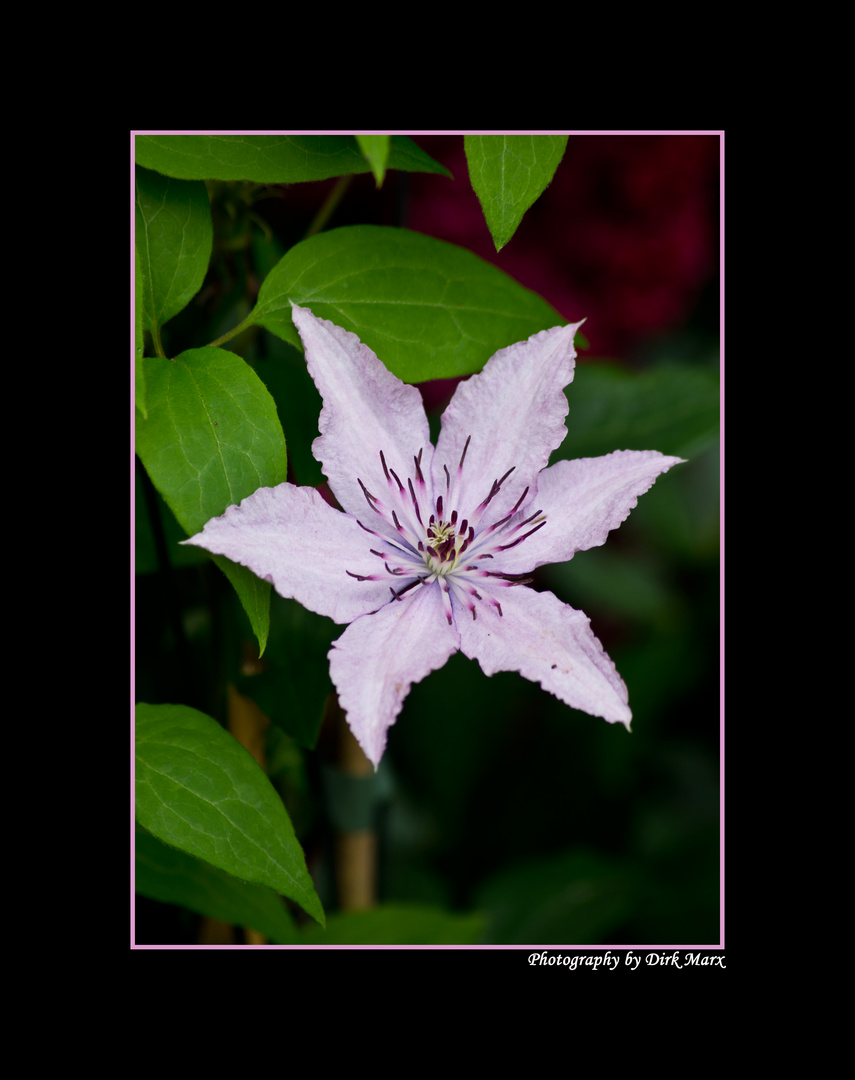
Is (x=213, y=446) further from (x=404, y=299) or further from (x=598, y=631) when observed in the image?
(x=598, y=631)

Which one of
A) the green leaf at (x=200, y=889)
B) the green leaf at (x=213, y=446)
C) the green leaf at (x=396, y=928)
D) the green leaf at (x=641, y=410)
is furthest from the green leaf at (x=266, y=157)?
the green leaf at (x=396, y=928)

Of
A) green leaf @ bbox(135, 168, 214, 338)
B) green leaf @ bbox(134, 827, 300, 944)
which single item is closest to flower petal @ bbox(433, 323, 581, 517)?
green leaf @ bbox(135, 168, 214, 338)

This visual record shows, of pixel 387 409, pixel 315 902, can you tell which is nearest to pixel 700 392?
pixel 387 409

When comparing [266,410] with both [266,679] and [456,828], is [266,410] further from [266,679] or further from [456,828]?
[456,828]

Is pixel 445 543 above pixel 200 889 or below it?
above

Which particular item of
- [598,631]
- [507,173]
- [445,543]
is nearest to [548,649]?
[445,543]
